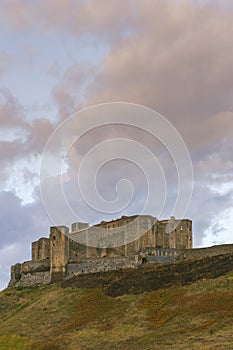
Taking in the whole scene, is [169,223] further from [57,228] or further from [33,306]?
[33,306]

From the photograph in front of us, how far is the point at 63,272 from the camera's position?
3396 inches

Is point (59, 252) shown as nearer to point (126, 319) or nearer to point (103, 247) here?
point (103, 247)

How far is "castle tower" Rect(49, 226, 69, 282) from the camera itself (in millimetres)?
86562

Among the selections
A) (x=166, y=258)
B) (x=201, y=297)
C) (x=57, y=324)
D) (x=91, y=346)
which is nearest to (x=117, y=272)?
(x=166, y=258)

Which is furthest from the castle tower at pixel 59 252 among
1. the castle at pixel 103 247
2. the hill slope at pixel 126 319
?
the hill slope at pixel 126 319

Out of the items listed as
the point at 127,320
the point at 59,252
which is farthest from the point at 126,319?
the point at 59,252

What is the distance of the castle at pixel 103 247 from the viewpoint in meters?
85.0

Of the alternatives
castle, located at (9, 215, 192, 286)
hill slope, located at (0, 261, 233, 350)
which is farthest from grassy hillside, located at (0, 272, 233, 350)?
castle, located at (9, 215, 192, 286)

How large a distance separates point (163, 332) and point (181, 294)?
35.9 feet

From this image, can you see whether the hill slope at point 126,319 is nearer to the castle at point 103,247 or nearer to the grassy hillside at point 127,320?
the grassy hillside at point 127,320

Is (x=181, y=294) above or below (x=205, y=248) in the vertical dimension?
below

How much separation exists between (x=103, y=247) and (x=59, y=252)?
14.9 meters

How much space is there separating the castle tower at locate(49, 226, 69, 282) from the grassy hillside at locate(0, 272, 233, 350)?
23.0 feet

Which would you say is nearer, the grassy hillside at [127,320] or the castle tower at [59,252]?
the grassy hillside at [127,320]
